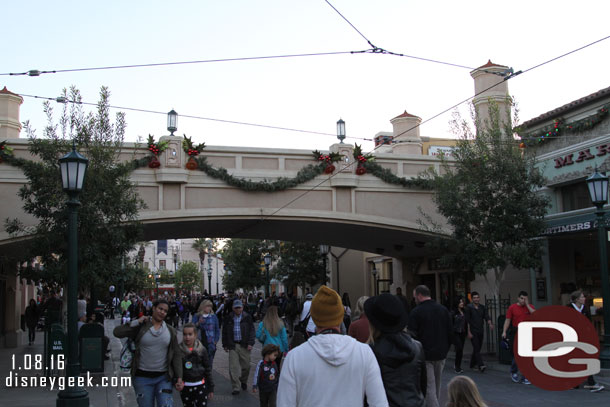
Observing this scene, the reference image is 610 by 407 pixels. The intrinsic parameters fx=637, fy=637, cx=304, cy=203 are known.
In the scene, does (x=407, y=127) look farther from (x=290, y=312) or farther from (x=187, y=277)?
(x=187, y=277)

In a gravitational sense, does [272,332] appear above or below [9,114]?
below

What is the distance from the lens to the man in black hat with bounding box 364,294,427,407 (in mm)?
4539

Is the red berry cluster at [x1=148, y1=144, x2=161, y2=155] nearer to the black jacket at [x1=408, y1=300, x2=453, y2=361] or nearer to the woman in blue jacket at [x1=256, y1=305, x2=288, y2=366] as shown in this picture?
the woman in blue jacket at [x1=256, y1=305, x2=288, y2=366]

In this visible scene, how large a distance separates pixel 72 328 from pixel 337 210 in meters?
12.3

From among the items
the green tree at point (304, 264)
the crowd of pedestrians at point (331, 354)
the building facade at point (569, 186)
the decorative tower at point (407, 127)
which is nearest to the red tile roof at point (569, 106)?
the building facade at point (569, 186)

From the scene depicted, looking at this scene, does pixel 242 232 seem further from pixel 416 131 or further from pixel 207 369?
pixel 207 369

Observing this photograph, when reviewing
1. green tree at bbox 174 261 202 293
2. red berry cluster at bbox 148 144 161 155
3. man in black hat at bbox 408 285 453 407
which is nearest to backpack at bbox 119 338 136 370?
man in black hat at bbox 408 285 453 407

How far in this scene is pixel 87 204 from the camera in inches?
539

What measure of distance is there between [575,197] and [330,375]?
1717 cm

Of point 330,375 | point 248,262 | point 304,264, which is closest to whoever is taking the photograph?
point 330,375

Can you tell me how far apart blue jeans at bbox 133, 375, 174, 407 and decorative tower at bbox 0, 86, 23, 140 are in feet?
50.7

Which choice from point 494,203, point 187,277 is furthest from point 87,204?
point 187,277

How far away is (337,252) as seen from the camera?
120 feet

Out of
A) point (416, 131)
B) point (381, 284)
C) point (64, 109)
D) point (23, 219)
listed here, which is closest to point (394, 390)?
point (64, 109)
